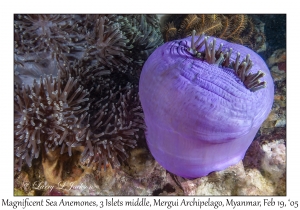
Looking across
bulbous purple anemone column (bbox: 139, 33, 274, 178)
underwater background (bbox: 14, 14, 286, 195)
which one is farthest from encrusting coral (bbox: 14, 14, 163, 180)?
bulbous purple anemone column (bbox: 139, 33, 274, 178)

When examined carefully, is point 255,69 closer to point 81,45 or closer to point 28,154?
point 81,45

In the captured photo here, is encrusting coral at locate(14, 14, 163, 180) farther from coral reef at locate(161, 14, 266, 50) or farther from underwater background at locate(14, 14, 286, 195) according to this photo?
coral reef at locate(161, 14, 266, 50)

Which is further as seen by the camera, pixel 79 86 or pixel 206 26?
pixel 206 26

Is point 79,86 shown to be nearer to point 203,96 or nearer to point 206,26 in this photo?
point 203,96

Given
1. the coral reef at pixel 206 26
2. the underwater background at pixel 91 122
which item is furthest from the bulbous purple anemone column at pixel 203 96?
the coral reef at pixel 206 26

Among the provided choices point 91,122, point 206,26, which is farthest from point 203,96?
point 206,26

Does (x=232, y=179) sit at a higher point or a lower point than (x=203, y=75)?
lower
